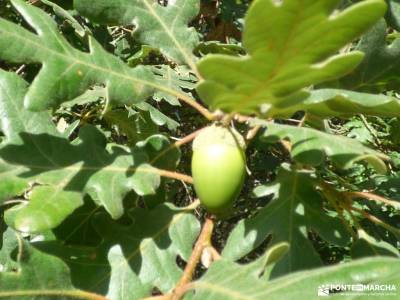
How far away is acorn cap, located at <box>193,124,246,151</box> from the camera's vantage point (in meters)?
1.25

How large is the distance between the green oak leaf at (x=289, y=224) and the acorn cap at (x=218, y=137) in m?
0.25

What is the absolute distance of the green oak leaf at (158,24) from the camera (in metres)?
1.53

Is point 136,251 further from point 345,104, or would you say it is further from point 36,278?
point 345,104

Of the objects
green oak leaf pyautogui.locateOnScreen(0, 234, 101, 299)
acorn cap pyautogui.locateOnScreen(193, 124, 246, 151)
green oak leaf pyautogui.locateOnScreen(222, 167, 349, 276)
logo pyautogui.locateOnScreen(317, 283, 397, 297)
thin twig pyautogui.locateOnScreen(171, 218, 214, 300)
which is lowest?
green oak leaf pyautogui.locateOnScreen(222, 167, 349, 276)

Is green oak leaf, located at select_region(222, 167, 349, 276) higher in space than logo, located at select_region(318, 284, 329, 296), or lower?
lower

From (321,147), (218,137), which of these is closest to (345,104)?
(321,147)

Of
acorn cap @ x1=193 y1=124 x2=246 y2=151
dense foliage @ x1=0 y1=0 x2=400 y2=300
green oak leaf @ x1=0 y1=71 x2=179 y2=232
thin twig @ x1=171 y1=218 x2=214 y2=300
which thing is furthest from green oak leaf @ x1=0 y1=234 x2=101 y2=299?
acorn cap @ x1=193 y1=124 x2=246 y2=151

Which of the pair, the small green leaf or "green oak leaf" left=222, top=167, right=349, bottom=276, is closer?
the small green leaf

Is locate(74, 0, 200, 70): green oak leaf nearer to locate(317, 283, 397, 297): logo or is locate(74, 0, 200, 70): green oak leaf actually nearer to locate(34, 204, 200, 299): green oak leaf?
locate(34, 204, 200, 299): green oak leaf

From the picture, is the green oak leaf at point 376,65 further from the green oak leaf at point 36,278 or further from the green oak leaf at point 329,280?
the green oak leaf at point 36,278

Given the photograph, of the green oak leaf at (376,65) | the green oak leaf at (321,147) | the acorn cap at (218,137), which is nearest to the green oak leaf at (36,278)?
the acorn cap at (218,137)

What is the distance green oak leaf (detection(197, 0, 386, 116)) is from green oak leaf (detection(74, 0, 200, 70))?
464 millimetres

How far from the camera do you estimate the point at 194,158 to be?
1.27 m

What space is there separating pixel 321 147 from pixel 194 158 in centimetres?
26
